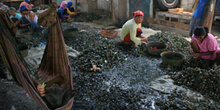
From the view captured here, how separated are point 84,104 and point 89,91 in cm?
39

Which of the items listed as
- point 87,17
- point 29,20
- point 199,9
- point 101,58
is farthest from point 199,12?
point 87,17

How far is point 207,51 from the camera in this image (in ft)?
12.1

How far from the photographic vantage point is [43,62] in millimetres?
2949

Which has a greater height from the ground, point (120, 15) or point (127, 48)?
point (120, 15)

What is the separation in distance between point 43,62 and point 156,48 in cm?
321

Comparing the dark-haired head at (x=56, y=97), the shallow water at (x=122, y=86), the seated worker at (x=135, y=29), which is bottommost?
the shallow water at (x=122, y=86)

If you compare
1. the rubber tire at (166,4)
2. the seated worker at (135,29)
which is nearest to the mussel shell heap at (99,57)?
the seated worker at (135,29)

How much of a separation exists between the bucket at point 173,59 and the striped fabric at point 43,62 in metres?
2.43

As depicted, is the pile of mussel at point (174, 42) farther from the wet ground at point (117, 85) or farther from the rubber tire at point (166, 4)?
the rubber tire at point (166, 4)

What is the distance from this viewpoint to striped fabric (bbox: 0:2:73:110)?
1941 millimetres

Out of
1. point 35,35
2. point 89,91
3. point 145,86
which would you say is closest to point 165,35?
point 145,86

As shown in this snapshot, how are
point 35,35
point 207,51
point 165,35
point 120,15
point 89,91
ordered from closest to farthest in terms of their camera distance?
point 89,91, point 207,51, point 165,35, point 35,35, point 120,15

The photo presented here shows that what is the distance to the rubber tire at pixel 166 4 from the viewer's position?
7207 millimetres

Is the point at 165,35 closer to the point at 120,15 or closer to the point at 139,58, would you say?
the point at 139,58
